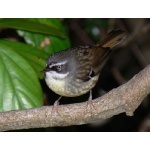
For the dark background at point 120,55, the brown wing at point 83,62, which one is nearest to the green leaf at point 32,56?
the brown wing at point 83,62

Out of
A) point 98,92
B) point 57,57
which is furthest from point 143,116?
point 57,57

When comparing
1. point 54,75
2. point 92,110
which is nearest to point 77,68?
point 54,75

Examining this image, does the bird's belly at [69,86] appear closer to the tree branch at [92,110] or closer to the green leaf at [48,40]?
the tree branch at [92,110]

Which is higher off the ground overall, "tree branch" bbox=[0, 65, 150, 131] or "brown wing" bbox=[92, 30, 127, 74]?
"brown wing" bbox=[92, 30, 127, 74]

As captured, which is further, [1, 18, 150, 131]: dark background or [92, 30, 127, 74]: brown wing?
[1, 18, 150, 131]: dark background

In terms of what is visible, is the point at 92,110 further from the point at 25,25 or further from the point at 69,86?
the point at 25,25

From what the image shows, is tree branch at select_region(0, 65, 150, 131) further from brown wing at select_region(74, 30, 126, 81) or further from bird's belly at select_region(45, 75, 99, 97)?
brown wing at select_region(74, 30, 126, 81)

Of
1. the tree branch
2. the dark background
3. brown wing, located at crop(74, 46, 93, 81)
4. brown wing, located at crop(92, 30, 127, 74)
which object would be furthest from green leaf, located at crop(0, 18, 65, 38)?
the dark background
